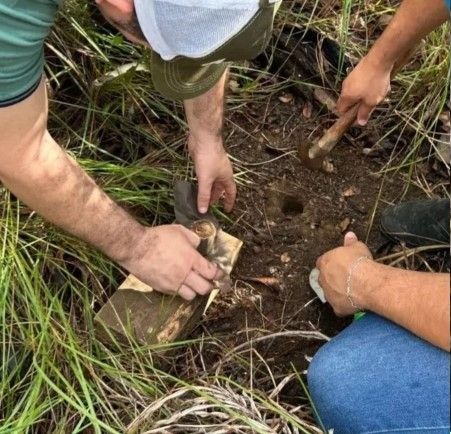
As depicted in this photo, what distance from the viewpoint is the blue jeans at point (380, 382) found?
5.63 ft

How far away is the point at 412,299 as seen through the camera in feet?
5.74

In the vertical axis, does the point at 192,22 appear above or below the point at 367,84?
above

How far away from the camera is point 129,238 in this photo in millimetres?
1982

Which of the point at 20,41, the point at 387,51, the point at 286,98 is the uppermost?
the point at 20,41

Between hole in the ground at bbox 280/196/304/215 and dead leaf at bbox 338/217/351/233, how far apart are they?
147mm

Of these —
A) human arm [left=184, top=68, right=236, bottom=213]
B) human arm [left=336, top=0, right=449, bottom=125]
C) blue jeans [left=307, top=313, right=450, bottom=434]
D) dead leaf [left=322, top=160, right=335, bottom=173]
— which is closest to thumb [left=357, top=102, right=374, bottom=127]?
human arm [left=336, top=0, right=449, bottom=125]

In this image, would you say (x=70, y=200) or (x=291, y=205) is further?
(x=291, y=205)

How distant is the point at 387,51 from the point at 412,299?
83cm

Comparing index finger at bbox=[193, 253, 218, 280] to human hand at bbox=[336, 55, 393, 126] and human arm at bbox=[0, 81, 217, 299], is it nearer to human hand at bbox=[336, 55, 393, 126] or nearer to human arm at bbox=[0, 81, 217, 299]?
human arm at bbox=[0, 81, 217, 299]

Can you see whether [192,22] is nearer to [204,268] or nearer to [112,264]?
[204,268]

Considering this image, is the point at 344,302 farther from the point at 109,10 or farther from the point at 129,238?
the point at 109,10

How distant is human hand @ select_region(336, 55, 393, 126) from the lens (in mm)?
2242

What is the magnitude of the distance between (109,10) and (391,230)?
123 centimetres

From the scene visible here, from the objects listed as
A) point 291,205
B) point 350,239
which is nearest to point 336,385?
point 350,239
